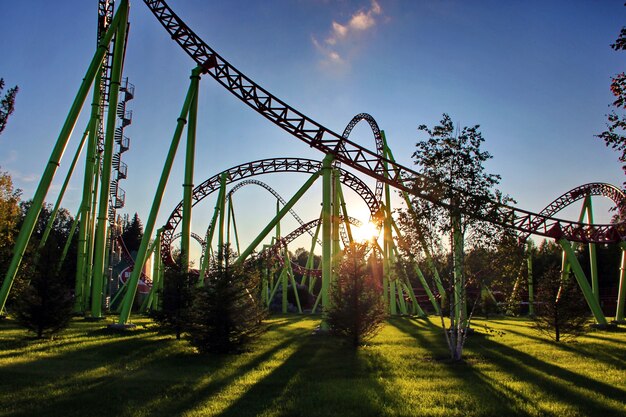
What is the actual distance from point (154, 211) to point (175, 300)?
326cm

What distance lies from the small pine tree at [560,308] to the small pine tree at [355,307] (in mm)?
6476

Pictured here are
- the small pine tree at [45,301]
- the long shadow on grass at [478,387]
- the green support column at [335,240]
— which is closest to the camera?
the long shadow on grass at [478,387]

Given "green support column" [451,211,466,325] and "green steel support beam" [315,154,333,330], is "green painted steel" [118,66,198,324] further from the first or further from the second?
"green support column" [451,211,466,325]

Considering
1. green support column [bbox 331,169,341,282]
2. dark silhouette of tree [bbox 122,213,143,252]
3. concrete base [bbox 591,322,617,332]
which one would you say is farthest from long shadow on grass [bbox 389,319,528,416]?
dark silhouette of tree [bbox 122,213,143,252]

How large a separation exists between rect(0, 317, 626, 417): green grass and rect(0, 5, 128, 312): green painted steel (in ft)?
6.40

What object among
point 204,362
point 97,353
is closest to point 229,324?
point 204,362

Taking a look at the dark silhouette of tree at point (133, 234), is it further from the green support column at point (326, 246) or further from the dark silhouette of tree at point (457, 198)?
the dark silhouette of tree at point (457, 198)

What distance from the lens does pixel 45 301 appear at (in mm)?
13414

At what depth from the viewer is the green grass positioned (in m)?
A: 7.02

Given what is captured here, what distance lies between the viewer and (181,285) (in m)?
15.8

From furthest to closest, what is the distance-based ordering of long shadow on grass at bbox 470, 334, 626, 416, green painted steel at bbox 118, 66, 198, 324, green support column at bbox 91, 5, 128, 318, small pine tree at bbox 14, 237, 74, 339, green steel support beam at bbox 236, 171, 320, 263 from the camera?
green steel support beam at bbox 236, 171, 320, 263, green support column at bbox 91, 5, 128, 318, green painted steel at bbox 118, 66, 198, 324, small pine tree at bbox 14, 237, 74, 339, long shadow on grass at bbox 470, 334, 626, 416

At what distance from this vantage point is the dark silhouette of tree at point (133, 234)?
8925cm

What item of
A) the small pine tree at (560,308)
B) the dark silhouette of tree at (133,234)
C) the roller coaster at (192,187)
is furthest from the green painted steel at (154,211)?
the dark silhouette of tree at (133,234)

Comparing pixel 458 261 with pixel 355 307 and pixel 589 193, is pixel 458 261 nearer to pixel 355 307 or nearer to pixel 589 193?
pixel 355 307
